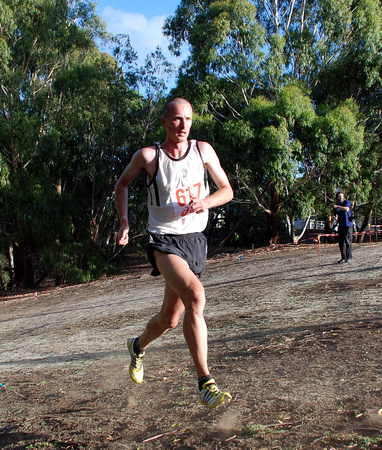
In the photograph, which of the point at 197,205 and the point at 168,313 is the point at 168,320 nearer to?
the point at 168,313

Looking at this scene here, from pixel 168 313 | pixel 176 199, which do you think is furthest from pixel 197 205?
pixel 168 313

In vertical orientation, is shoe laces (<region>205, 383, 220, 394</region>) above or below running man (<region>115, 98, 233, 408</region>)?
below

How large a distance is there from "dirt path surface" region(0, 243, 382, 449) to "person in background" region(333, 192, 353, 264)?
3.16 m

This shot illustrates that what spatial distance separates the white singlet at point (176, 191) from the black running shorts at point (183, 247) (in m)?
0.04

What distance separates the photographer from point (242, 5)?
60.5 ft

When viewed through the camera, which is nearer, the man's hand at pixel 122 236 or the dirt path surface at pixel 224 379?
the dirt path surface at pixel 224 379

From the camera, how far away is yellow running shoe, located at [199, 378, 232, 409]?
2939 mm

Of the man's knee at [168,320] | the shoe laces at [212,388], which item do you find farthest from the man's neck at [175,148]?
the shoe laces at [212,388]

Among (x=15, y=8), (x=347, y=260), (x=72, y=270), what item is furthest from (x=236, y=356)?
(x=15, y=8)

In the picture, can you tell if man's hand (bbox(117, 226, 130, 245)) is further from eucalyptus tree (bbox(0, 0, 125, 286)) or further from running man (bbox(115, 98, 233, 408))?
eucalyptus tree (bbox(0, 0, 125, 286))

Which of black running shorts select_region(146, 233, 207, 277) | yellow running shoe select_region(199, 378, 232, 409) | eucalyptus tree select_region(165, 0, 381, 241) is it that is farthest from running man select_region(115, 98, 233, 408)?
eucalyptus tree select_region(165, 0, 381, 241)

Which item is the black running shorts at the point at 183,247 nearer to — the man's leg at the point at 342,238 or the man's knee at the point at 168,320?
the man's knee at the point at 168,320

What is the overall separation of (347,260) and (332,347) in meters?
8.39

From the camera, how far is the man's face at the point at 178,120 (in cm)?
341
